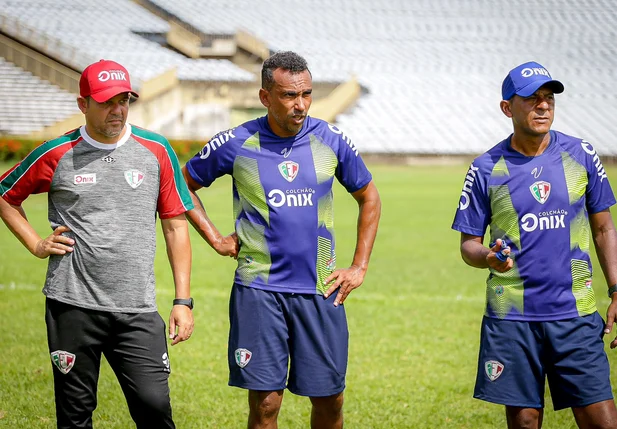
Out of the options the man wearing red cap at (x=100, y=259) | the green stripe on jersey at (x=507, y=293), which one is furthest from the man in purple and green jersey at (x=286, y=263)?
the green stripe on jersey at (x=507, y=293)

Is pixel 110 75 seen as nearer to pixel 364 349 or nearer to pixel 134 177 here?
pixel 134 177

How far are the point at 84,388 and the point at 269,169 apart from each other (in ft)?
4.92

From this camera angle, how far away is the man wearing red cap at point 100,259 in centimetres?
435

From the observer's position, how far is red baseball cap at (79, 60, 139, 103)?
4.27 metres

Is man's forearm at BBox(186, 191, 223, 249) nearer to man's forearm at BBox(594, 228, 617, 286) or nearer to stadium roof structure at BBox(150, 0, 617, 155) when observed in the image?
man's forearm at BBox(594, 228, 617, 286)

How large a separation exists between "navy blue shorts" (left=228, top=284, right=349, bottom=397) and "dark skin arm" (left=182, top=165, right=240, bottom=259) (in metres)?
0.25

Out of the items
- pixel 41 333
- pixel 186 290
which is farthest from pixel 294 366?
pixel 41 333

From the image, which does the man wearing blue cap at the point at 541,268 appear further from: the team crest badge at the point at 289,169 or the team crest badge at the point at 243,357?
the team crest badge at the point at 243,357

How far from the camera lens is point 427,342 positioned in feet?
28.7

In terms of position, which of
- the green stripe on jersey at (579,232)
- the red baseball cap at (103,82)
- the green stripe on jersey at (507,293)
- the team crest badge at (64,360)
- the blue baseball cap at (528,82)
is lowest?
the team crest badge at (64,360)

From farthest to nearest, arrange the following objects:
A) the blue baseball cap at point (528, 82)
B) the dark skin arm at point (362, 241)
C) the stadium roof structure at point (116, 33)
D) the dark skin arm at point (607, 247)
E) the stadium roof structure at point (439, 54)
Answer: the stadium roof structure at point (116, 33)
the stadium roof structure at point (439, 54)
the dark skin arm at point (362, 241)
the dark skin arm at point (607, 247)
the blue baseball cap at point (528, 82)

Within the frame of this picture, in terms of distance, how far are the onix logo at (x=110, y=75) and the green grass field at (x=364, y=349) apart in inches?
107

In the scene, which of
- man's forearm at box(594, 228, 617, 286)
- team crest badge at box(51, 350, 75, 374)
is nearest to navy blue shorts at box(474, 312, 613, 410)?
man's forearm at box(594, 228, 617, 286)

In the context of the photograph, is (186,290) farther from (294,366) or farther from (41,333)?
(41,333)
